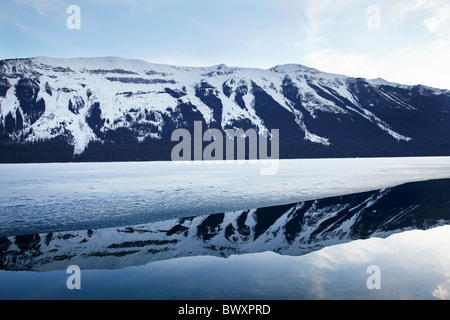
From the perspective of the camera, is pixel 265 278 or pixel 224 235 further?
pixel 224 235

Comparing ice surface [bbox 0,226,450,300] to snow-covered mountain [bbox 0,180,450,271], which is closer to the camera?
ice surface [bbox 0,226,450,300]

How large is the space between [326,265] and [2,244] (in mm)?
15483

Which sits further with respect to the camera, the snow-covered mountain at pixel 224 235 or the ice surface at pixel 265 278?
the snow-covered mountain at pixel 224 235

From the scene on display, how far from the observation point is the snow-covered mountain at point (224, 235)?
15398 mm

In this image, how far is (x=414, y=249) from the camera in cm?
1655

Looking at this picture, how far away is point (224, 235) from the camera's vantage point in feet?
64.0

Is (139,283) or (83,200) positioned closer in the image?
(139,283)

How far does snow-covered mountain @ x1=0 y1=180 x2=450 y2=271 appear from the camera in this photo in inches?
606
